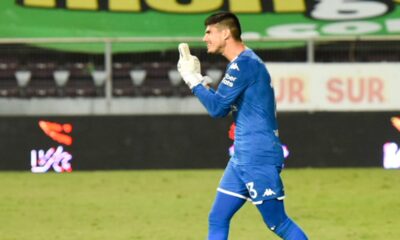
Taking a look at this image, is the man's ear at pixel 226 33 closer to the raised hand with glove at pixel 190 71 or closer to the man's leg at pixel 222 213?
the raised hand with glove at pixel 190 71

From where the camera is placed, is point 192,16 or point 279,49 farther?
point 192,16

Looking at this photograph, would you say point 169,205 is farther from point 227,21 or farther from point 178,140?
point 227,21

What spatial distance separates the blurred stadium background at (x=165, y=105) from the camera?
15703 mm

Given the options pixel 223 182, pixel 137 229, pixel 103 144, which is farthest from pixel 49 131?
pixel 223 182

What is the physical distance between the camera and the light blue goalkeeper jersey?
728cm

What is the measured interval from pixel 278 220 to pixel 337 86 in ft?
28.4

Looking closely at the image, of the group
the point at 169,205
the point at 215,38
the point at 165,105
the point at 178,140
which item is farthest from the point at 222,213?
the point at 165,105

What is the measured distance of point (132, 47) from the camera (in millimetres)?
16344

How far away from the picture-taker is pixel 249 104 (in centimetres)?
734

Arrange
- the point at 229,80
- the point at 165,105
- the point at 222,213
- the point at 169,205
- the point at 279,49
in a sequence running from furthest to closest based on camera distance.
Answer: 1. the point at 279,49
2. the point at 165,105
3. the point at 169,205
4. the point at 222,213
5. the point at 229,80

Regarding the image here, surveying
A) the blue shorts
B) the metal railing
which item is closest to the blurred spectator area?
the metal railing

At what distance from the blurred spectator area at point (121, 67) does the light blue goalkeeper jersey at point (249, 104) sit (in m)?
8.56

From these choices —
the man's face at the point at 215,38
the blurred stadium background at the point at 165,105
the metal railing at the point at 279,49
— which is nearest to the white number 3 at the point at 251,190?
the man's face at the point at 215,38

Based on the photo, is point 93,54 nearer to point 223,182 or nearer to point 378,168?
point 378,168
